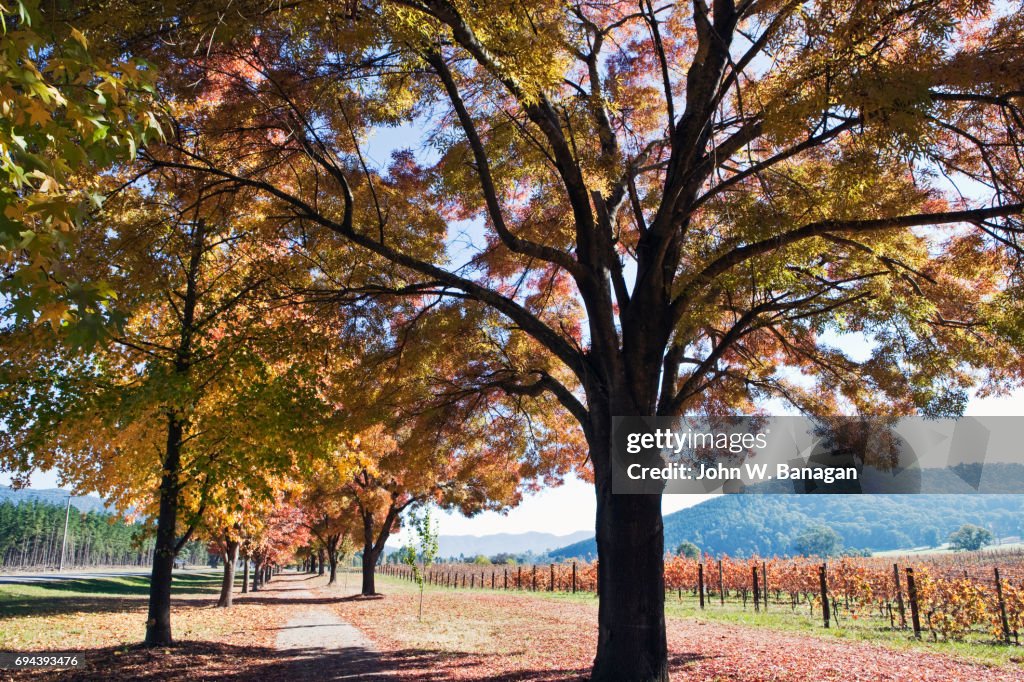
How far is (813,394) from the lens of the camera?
424 inches

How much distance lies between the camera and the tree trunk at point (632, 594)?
22.0 ft

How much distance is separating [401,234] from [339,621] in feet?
38.0

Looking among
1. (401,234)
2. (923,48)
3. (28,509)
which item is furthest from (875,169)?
(28,509)

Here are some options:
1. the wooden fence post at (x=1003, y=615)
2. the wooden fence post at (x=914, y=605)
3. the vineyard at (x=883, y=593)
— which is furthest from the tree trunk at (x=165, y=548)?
the wooden fence post at (x=1003, y=615)

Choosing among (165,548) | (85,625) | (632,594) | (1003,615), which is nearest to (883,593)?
(1003,615)

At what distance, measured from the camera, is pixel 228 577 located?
2053 centimetres

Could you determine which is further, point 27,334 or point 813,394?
point 813,394

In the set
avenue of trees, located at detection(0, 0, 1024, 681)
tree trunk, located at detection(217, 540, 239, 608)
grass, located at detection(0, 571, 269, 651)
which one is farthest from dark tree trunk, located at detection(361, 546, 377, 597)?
avenue of trees, located at detection(0, 0, 1024, 681)

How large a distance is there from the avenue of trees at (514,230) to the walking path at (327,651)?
2.49 m

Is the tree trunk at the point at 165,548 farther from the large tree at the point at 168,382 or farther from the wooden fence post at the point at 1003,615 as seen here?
the wooden fence post at the point at 1003,615

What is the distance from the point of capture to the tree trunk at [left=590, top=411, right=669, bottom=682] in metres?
6.71

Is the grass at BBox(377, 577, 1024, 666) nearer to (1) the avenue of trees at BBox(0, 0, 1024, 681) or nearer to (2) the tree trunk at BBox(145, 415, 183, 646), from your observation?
(1) the avenue of trees at BBox(0, 0, 1024, 681)

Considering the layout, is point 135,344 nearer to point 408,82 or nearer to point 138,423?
point 138,423

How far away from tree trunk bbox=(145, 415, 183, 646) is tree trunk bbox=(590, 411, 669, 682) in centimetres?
714
